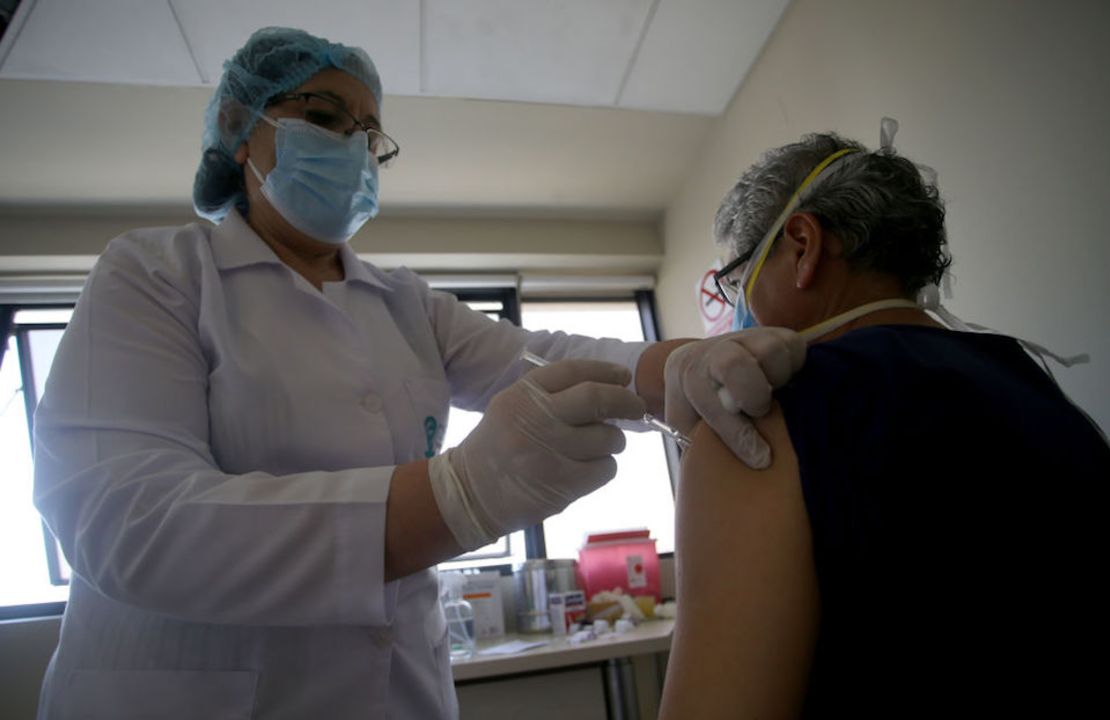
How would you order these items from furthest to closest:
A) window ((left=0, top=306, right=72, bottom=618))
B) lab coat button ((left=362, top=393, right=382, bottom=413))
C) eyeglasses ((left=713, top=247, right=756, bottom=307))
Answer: window ((left=0, top=306, right=72, bottom=618)), eyeglasses ((left=713, top=247, right=756, bottom=307)), lab coat button ((left=362, top=393, right=382, bottom=413))

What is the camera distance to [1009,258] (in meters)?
1.42

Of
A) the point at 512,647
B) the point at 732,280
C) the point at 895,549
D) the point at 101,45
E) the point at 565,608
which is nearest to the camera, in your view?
the point at 895,549

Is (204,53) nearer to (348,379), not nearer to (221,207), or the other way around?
(221,207)

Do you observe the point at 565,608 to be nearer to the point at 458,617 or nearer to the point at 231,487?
the point at 458,617

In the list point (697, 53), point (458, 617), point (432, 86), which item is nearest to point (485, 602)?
point (458, 617)

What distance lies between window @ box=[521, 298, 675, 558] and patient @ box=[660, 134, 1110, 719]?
2200mm

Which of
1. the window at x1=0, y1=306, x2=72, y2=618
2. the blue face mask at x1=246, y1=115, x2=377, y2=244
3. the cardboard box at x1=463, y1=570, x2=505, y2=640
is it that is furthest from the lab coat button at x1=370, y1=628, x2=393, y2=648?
the window at x1=0, y1=306, x2=72, y2=618

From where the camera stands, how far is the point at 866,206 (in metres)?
0.95

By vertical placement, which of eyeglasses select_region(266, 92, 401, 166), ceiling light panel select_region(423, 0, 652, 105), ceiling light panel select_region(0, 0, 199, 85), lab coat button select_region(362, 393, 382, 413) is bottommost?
lab coat button select_region(362, 393, 382, 413)

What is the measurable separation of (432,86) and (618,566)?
1959 mm

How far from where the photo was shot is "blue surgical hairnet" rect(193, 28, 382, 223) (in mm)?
1215

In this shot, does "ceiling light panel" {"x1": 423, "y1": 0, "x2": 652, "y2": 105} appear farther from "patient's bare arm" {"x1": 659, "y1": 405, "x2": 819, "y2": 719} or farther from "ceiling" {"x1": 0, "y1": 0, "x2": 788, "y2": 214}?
"patient's bare arm" {"x1": 659, "y1": 405, "x2": 819, "y2": 719}

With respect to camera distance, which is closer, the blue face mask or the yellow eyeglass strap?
the yellow eyeglass strap

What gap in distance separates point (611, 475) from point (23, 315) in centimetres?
327
